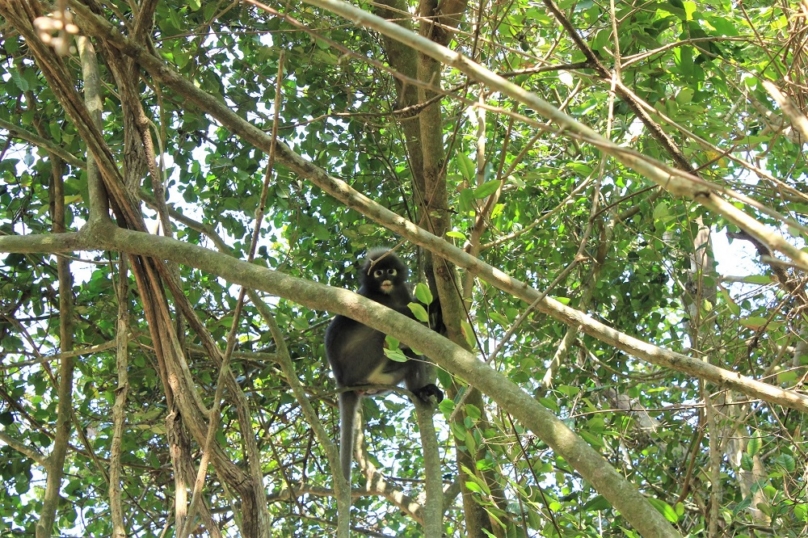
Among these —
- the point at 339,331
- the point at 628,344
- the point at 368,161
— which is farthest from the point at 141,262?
the point at 339,331

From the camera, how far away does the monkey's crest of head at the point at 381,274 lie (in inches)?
234

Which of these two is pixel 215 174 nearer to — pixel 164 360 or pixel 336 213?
pixel 336 213

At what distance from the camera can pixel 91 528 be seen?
5.94 m

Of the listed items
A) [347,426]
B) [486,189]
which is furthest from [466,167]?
[347,426]

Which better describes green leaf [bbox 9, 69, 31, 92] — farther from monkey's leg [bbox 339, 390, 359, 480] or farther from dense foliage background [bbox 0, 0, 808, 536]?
monkey's leg [bbox 339, 390, 359, 480]

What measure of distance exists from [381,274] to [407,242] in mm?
1191

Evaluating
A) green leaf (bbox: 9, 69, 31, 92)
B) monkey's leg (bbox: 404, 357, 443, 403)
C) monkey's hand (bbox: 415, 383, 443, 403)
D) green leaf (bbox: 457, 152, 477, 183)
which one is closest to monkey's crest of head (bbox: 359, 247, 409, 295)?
monkey's leg (bbox: 404, 357, 443, 403)

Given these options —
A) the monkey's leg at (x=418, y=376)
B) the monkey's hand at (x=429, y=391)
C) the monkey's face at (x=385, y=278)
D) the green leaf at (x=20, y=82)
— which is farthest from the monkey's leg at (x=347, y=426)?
the green leaf at (x=20, y=82)

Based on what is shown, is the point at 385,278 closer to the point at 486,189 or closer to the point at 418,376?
the point at 418,376

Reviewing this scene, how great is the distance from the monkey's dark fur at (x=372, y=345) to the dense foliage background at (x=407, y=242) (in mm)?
169

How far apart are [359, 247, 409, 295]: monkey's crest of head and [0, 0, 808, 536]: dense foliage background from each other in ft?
0.51

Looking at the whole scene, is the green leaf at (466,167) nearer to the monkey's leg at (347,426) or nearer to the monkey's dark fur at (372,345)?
the monkey's leg at (347,426)

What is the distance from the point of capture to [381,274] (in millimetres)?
5957

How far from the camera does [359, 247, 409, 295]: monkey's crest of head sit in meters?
5.94
